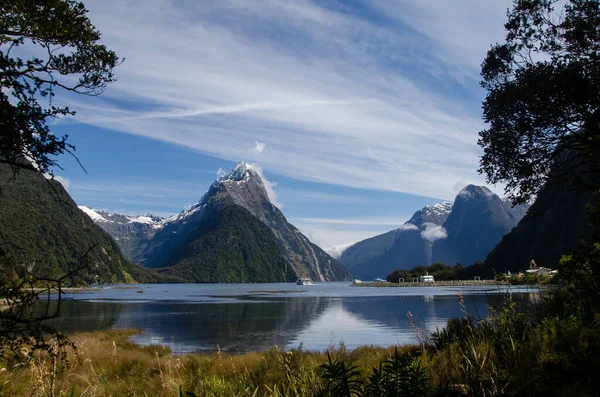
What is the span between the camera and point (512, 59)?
11.5 metres

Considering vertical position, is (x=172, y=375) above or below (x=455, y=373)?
below

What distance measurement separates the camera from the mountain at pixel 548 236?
114 metres

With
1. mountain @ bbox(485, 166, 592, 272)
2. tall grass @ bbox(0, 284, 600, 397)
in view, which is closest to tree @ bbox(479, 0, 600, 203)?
tall grass @ bbox(0, 284, 600, 397)

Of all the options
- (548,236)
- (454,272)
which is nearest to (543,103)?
(548,236)

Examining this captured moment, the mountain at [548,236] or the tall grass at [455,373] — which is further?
the mountain at [548,236]

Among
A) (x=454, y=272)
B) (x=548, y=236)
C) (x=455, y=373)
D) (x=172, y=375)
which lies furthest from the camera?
(x=454, y=272)

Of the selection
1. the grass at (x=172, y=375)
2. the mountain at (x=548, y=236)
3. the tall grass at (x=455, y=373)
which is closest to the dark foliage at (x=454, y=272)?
the mountain at (x=548, y=236)

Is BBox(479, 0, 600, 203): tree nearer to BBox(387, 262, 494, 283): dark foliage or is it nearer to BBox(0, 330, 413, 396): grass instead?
BBox(0, 330, 413, 396): grass

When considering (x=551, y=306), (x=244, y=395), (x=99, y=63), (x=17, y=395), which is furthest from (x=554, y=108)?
(x=17, y=395)

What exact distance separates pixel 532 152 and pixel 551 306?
4.48m

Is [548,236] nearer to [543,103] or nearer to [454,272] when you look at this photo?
[454,272]

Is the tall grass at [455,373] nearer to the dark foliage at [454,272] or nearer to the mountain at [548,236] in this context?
the mountain at [548,236]

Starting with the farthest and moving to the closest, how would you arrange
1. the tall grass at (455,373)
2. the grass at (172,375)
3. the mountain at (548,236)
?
the mountain at (548,236) < the grass at (172,375) < the tall grass at (455,373)

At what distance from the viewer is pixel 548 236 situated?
409 feet
